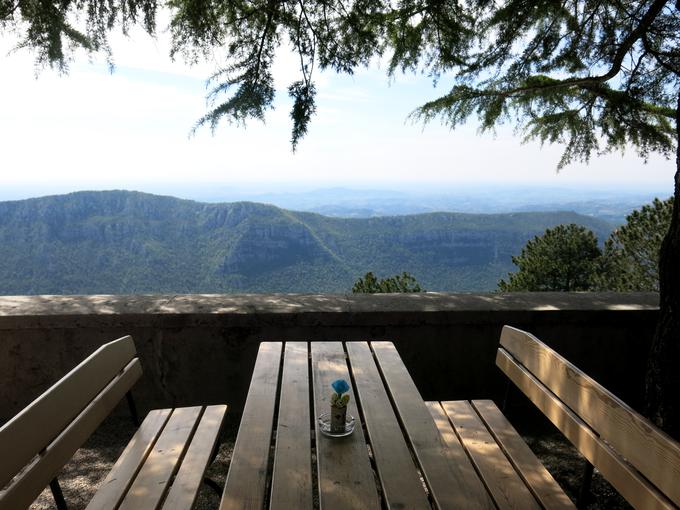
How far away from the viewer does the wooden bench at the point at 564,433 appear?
1.35m

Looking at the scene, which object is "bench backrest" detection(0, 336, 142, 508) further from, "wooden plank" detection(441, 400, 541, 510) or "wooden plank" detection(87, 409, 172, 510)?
"wooden plank" detection(441, 400, 541, 510)

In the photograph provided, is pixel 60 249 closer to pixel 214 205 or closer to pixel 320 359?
pixel 214 205

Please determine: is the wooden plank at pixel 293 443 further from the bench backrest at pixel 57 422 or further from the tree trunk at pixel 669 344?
the tree trunk at pixel 669 344

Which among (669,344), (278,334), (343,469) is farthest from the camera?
(278,334)

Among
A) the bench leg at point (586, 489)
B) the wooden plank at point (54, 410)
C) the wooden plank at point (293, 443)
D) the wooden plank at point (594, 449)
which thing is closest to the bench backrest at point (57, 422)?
the wooden plank at point (54, 410)

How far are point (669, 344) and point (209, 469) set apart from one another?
2.45 m

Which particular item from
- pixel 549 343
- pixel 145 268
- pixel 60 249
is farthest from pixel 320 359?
pixel 60 249

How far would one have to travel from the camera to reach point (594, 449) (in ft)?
5.51

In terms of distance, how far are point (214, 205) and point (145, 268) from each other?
1279cm

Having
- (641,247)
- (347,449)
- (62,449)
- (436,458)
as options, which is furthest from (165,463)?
(641,247)

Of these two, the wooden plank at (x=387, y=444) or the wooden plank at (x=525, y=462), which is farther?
the wooden plank at (x=525, y=462)

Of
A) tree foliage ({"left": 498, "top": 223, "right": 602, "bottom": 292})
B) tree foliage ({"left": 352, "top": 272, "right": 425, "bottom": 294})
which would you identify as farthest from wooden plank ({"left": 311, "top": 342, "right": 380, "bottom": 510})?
tree foliage ({"left": 498, "top": 223, "right": 602, "bottom": 292})

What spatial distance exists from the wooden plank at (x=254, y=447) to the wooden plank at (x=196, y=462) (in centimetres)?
20

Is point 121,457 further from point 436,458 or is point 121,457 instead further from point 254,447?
point 436,458
